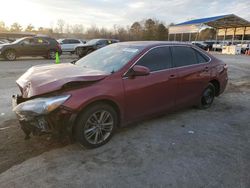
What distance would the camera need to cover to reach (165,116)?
496 cm

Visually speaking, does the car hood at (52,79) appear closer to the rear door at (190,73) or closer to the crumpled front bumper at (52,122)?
the crumpled front bumper at (52,122)

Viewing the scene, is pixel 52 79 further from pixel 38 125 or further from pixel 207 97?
pixel 207 97

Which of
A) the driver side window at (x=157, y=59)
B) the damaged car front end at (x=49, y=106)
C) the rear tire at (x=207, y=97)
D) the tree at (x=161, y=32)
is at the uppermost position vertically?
the tree at (x=161, y=32)

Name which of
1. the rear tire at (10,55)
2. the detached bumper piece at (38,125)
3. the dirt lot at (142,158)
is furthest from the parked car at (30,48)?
the detached bumper piece at (38,125)

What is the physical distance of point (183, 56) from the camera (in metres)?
4.80

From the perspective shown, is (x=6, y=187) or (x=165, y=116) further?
(x=165, y=116)

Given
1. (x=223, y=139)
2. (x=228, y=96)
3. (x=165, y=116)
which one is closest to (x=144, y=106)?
(x=165, y=116)

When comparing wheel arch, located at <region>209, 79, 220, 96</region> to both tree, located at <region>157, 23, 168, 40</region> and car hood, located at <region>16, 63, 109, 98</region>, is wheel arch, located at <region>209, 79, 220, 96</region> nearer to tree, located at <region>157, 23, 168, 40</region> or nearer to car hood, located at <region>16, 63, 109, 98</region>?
car hood, located at <region>16, 63, 109, 98</region>

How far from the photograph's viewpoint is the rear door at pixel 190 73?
181 inches

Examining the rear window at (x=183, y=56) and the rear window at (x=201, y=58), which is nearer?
the rear window at (x=183, y=56)

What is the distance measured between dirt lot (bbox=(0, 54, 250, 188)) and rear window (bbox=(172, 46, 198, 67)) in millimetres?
1255

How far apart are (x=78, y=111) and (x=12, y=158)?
3.78 ft

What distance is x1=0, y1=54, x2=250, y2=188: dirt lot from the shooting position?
8.99 ft

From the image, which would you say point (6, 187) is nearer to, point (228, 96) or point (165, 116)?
point (165, 116)
